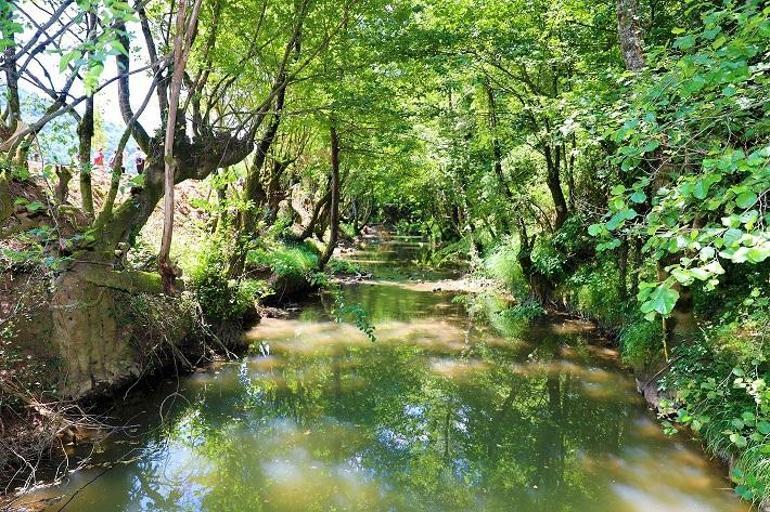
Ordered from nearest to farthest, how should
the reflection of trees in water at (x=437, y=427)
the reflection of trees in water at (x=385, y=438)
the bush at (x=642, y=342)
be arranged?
the reflection of trees in water at (x=385, y=438), the reflection of trees in water at (x=437, y=427), the bush at (x=642, y=342)

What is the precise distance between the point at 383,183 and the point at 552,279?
9.10m

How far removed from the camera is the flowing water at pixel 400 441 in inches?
221

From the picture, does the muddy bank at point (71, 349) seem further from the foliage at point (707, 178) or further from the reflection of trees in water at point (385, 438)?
the foliage at point (707, 178)

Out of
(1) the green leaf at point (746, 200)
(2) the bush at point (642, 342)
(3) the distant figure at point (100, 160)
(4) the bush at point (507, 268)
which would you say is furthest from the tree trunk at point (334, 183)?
(1) the green leaf at point (746, 200)

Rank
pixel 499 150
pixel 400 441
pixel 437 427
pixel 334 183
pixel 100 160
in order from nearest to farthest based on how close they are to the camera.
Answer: pixel 400 441 → pixel 437 427 → pixel 100 160 → pixel 499 150 → pixel 334 183

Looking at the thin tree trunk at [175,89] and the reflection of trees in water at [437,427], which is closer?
the thin tree trunk at [175,89]

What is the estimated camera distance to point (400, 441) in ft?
23.2

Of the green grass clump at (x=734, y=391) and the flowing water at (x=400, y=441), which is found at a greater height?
the green grass clump at (x=734, y=391)

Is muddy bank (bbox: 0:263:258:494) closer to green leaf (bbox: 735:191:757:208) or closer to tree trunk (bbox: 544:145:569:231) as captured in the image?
green leaf (bbox: 735:191:757:208)

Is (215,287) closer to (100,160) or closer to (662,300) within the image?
(100,160)

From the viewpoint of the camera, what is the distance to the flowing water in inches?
221

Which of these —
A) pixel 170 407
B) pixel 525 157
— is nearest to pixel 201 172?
pixel 170 407

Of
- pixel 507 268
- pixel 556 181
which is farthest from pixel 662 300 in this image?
pixel 507 268

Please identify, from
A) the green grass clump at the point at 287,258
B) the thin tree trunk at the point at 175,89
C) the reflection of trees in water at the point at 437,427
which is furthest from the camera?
the green grass clump at the point at 287,258
